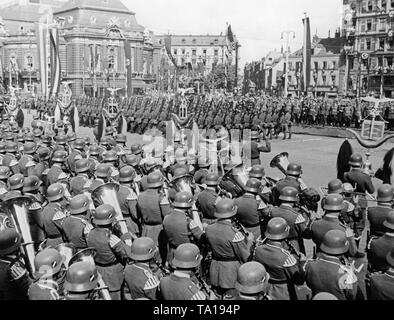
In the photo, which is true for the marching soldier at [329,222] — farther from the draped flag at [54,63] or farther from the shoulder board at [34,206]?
the draped flag at [54,63]

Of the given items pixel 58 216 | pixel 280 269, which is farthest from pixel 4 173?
pixel 280 269

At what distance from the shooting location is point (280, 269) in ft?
17.4

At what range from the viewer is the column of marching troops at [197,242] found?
470 centimetres

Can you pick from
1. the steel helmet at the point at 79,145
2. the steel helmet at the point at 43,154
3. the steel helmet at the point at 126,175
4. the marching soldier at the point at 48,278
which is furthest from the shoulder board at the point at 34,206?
the steel helmet at the point at 79,145

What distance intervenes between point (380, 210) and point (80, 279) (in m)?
4.30

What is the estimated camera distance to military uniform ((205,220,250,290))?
19.3ft

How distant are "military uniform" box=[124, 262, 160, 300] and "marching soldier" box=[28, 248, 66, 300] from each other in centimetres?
67

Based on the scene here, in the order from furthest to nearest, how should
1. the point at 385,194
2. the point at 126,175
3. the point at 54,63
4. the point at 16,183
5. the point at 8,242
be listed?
the point at 54,63 < the point at 126,175 < the point at 16,183 < the point at 385,194 < the point at 8,242

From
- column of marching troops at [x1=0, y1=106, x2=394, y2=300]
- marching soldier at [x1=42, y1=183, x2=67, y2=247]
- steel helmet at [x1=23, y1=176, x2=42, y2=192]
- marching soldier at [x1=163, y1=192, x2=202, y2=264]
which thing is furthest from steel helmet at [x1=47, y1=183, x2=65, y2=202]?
marching soldier at [x1=163, y1=192, x2=202, y2=264]

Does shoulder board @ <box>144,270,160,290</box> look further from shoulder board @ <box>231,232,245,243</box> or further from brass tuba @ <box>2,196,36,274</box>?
brass tuba @ <box>2,196,36,274</box>

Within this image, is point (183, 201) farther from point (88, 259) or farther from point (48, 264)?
point (48, 264)

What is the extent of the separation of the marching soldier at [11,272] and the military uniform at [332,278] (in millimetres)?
2909
